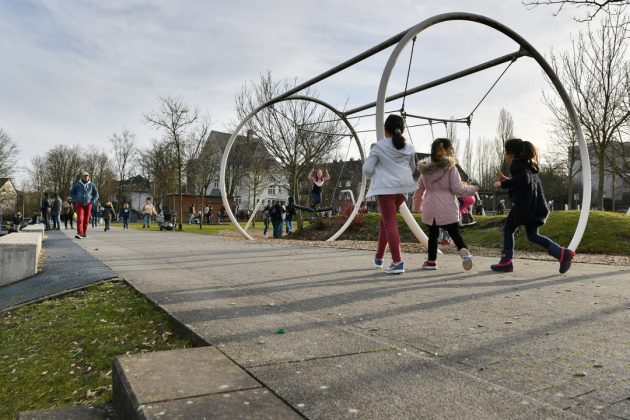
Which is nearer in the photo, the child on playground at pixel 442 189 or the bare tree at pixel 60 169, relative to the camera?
the child on playground at pixel 442 189

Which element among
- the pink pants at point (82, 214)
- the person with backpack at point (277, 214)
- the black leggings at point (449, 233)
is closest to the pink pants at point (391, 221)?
the black leggings at point (449, 233)

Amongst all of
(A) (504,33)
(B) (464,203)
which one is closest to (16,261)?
(B) (464,203)

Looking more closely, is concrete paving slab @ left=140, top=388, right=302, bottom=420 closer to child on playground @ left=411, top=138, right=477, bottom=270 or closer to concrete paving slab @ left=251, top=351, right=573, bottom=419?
concrete paving slab @ left=251, top=351, right=573, bottom=419

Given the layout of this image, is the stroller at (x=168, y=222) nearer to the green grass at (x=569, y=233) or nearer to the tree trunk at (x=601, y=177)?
the green grass at (x=569, y=233)

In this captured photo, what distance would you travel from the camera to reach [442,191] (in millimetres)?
6918

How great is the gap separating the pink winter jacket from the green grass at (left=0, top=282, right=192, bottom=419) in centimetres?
380

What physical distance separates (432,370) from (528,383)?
42 centimetres

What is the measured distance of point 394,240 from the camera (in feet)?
21.2

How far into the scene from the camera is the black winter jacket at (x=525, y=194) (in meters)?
6.50

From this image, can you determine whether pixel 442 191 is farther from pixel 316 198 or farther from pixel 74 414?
pixel 316 198

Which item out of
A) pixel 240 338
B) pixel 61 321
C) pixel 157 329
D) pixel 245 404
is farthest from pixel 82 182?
pixel 245 404

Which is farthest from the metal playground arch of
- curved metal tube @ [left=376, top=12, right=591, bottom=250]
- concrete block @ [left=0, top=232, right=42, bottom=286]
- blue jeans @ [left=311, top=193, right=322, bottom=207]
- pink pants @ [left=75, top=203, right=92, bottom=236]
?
pink pants @ [left=75, top=203, right=92, bottom=236]

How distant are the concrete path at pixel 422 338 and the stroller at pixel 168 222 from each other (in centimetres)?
2458

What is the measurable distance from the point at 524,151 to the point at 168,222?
2668 cm
